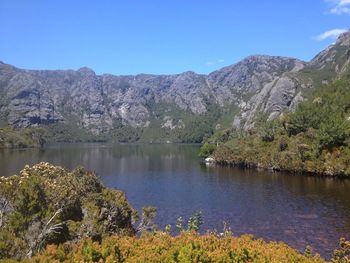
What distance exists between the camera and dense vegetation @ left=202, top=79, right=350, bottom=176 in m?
145

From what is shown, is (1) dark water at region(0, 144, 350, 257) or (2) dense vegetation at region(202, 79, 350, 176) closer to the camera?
(1) dark water at region(0, 144, 350, 257)

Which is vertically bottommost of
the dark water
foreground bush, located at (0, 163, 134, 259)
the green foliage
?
the dark water

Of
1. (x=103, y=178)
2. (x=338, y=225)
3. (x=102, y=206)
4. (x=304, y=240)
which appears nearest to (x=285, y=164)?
(x=103, y=178)

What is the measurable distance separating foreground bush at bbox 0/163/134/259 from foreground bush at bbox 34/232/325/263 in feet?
19.0

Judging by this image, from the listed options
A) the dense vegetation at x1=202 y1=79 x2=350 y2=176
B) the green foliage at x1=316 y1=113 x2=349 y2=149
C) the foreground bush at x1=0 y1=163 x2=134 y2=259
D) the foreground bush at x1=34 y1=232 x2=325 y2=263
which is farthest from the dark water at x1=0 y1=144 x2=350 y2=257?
the foreground bush at x1=34 y1=232 x2=325 y2=263

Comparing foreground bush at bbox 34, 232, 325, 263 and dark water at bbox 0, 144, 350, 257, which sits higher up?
foreground bush at bbox 34, 232, 325, 263

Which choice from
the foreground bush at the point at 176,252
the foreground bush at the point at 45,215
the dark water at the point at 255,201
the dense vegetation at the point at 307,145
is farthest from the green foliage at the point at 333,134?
the foreground bush at the point at 176,252

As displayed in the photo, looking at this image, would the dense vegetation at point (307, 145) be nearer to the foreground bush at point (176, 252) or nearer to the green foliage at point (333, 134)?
the green foliage at point (333, 134)

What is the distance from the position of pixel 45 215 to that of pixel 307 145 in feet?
451

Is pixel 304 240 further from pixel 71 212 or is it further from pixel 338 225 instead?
pixel 71 212

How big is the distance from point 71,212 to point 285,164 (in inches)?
4933

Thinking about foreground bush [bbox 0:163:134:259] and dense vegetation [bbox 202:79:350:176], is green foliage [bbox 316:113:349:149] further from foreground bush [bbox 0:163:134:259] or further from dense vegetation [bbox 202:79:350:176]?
foreground bush [bbox 0:163:134:259]

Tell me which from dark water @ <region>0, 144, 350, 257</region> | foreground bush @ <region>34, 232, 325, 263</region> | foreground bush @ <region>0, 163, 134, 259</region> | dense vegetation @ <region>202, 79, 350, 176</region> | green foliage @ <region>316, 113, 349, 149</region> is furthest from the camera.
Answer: green foliage @ <region>316, 113, 349, 149</region>

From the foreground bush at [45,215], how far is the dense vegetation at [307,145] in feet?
354
